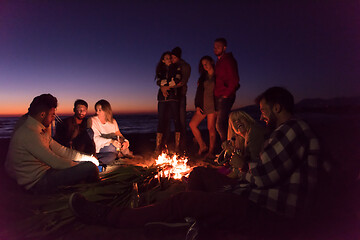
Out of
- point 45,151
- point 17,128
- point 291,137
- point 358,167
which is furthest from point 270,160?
point 358,167

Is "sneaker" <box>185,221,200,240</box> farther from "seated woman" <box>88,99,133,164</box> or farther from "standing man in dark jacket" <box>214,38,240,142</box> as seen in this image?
"standing man in dark jacket" <box>214,38,240,142</box>

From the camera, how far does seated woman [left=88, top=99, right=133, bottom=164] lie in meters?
4.82

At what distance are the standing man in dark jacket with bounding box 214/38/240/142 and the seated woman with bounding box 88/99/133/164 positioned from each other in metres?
2.27

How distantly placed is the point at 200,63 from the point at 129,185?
3.75 meters

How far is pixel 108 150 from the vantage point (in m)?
4.87

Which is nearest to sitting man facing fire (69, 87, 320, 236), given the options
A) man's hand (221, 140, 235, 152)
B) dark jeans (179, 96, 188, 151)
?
man's hand (221, 140, 235, 152)

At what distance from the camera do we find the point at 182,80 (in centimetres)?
584

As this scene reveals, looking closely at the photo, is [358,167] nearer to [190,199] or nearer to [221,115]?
[221,115]

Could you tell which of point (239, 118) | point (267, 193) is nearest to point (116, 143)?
point (239, 118)

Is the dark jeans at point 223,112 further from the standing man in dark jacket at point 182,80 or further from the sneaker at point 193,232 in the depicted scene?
the sneaker at point 193,232

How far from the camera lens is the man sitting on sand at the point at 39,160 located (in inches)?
115

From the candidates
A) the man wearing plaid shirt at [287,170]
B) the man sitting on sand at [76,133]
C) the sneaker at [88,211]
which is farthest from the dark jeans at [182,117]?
the man wearing plaid shirt at [287,170]

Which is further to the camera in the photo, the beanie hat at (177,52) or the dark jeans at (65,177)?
the beanie hat at (177,52)

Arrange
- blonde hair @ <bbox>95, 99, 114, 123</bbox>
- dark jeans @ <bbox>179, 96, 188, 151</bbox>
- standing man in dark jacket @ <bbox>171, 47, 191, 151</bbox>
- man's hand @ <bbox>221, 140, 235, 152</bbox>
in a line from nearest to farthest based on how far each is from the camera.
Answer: man's hand @ <bbox>221, 140, 235, 152</bbox> → blonde hair @ <bbox>95, 99, 114, 123</bbox> → standing man in dark jacket @ <bbox>171, 47, 191, 151</bbox> → dark jeans @ <bbox>179, 96, 188, 151</bbox>
